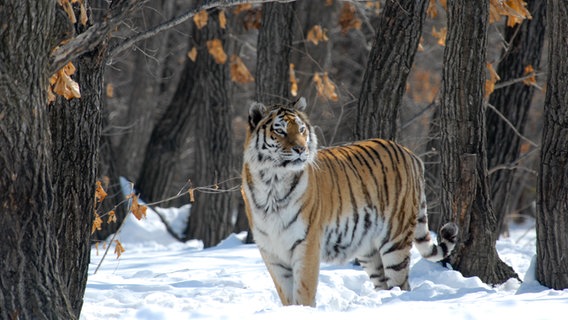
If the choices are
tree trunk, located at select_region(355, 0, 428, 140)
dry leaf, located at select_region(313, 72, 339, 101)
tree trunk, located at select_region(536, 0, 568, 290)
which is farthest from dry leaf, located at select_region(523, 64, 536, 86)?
tree trunk, located at select_region(536, 0, 568, 290)

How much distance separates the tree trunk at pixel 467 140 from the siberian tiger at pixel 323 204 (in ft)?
1.08

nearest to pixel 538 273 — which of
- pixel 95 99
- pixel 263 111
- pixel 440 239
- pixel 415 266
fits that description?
pixel 440 239

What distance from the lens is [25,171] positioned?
4434mm

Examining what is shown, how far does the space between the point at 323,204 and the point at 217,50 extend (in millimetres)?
5352

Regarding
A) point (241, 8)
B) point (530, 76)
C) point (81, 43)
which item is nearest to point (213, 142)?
point (241, 8)

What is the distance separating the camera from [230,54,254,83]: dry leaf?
12.3 metres

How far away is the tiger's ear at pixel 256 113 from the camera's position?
22.9 feet

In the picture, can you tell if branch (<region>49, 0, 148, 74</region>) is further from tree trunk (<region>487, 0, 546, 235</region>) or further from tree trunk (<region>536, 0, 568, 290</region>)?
tree trunk (<region>487, 0, 546, 235</region>)

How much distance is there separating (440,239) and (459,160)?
67cm

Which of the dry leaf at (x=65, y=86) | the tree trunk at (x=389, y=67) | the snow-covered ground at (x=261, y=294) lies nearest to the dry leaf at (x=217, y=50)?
the snow-covered ground at (x=261, y=294)

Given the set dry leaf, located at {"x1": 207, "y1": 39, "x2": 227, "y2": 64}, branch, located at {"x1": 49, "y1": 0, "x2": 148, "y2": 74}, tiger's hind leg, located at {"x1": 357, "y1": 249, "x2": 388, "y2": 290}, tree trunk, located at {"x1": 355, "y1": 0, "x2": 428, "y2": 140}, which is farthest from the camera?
dry leaf, located at {"x1": 207, "y1": 39, "x2": 227, "y2": 64}

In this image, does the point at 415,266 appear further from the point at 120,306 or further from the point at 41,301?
the point at 41,301

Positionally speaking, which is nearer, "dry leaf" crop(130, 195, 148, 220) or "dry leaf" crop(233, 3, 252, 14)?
"dry leaf" crop(130, 195, 148, 220)

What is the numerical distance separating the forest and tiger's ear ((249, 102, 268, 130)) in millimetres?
653
